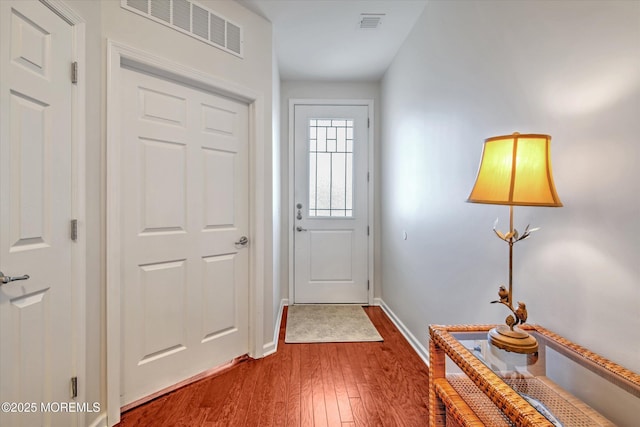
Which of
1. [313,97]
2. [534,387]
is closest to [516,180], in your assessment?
[534,387]

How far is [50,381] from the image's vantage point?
4.17ft

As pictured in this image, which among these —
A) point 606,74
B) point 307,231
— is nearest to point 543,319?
point 606,74

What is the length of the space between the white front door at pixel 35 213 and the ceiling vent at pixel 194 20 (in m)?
0.51

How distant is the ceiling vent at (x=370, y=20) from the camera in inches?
95.1

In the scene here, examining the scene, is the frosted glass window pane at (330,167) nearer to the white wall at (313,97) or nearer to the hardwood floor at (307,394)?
the white wall at (313,97)

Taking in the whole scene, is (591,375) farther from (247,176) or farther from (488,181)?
(247,176)

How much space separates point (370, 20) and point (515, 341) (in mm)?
2501

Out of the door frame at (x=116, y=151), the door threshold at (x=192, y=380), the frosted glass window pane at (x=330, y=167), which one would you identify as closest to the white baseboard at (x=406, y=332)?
the frosted glass window pane at (x=330, y=167)

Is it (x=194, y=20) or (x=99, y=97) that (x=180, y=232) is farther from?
(x=194, y=20)

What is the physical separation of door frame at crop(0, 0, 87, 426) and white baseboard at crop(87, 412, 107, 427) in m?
0.10

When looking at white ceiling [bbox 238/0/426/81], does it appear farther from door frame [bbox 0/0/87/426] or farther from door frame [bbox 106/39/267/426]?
door frame [bbox 0/0/87/426]

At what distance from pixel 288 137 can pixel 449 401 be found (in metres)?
3.09

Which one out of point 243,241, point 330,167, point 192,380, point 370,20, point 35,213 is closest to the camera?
point 35,213

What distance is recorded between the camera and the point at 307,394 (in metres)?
1.87
